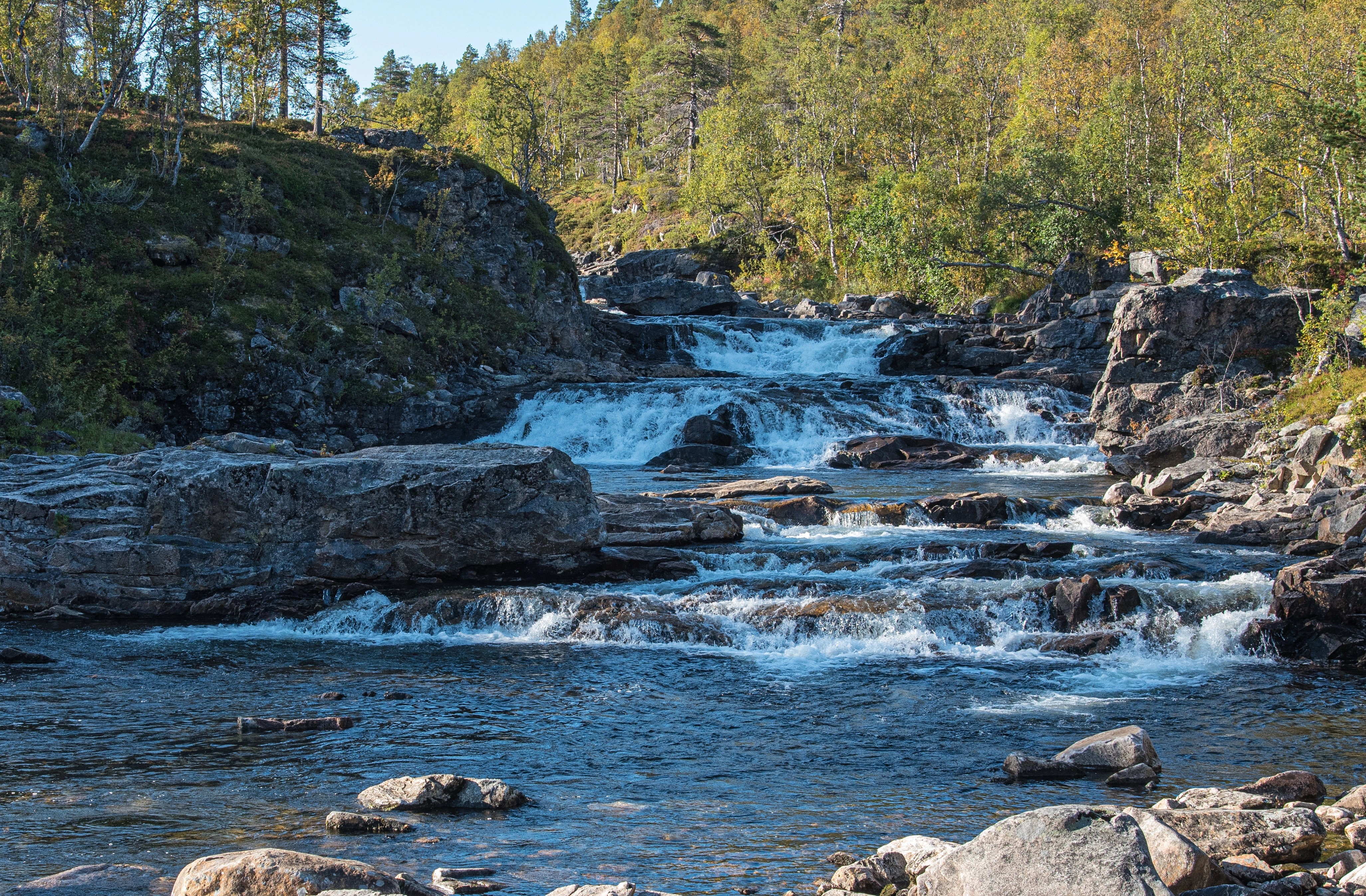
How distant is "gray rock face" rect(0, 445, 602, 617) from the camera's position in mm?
15961

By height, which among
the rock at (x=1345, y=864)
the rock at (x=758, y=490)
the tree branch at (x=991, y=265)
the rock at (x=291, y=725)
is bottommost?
the rock at (x=291, y=725)

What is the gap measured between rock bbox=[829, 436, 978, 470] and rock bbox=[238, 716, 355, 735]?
20.3 meters

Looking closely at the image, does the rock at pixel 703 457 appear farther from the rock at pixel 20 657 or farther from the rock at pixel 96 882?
the rock at pixel 96 882

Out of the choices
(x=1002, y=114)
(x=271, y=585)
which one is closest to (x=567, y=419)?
(x=271, y=585)

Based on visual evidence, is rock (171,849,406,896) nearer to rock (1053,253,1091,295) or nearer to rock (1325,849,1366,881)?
rock (1325,849,1366,881)

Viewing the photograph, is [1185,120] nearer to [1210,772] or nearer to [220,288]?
[220,288]

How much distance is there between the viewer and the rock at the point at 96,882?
6.10 metres

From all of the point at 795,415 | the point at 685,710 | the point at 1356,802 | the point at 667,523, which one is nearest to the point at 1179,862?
the point at 1356,802

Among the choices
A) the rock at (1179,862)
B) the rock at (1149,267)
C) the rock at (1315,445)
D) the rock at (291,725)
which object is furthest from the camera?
the rock at (1149,267)

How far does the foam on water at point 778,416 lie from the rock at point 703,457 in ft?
2.70

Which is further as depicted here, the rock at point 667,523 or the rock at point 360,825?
the rock at point 667,523

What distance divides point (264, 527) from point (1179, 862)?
48.5 feet

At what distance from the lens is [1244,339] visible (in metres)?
31.5

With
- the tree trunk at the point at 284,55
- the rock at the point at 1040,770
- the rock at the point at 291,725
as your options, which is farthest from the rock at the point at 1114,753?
the tree trunk at the point at 284,55
